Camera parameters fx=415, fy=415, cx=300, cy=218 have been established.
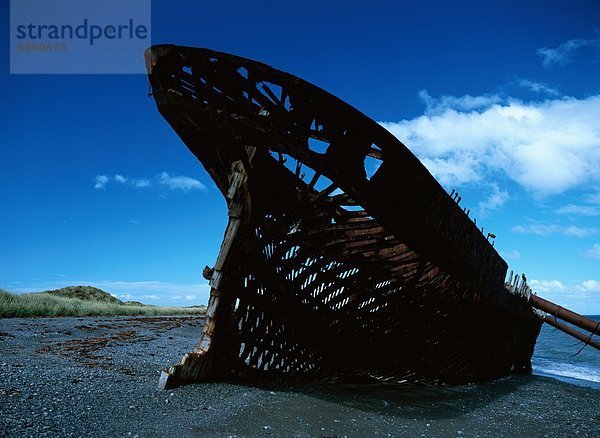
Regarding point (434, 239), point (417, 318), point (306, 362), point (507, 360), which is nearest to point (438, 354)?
point (417, 318)

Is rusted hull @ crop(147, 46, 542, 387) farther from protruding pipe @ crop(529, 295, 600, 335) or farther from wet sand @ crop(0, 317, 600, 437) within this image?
protruding pipe @ crop(529, 295, 600, 335)

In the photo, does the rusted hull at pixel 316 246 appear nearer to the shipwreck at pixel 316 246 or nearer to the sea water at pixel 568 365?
the shipwreck at pixel 316 246

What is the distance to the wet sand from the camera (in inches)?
166

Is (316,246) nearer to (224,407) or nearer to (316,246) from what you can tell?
(316,246)

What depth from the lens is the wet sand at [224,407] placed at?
4.21 m

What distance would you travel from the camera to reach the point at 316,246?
7098mm

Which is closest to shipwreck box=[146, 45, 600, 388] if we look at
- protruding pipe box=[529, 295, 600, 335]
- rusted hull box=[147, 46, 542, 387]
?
rusted hull box=[147, 46, 542, 387]

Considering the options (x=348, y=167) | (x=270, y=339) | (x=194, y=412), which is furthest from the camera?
(x=270, y=339)

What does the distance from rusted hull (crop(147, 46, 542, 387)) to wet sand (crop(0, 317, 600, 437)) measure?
24.3 inches

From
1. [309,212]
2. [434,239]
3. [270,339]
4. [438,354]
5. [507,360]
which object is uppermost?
[309,212]

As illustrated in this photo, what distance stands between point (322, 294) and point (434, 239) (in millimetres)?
2228

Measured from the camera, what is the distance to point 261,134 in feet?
16.4

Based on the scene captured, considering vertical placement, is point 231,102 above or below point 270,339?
above

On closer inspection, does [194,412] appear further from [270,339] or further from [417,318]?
[417,318]
